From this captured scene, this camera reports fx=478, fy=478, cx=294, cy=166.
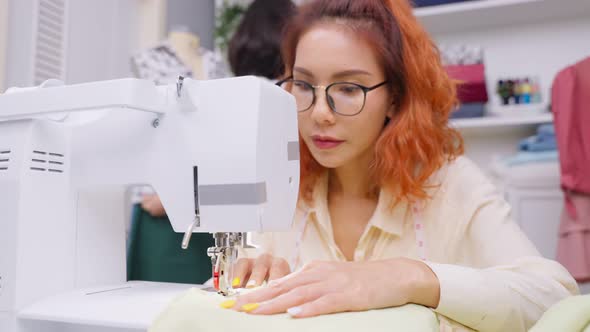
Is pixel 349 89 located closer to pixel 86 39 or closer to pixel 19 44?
pixel 19 44

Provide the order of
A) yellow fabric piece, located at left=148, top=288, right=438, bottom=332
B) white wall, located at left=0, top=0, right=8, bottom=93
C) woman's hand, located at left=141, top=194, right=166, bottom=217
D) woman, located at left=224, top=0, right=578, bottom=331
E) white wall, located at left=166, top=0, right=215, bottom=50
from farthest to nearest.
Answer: white wall, located at left=166, top=0, right=215, bottom=50 → woman's hand, located at left=141, top=194, right=166, bottom=217 → white wall, located at left=0, top=0, right=8, bottom=93 → woman, located at left=224, top=0, right=578, bottom=331 → yellow fabric piece, located at left=148, top=288, right=438, bottom=332

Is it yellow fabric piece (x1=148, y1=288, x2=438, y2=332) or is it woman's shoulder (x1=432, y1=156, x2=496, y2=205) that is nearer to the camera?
yellow fabric piece (x1=148, y1=288, x2=438, y2=332)

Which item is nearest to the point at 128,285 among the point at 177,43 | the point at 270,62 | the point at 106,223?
the point at 106,223

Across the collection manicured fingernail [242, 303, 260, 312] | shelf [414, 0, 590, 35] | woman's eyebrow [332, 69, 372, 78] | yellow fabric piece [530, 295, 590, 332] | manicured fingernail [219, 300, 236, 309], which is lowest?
yellow fabric piece [530, 295, 590, 332]

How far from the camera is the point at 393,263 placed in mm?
679

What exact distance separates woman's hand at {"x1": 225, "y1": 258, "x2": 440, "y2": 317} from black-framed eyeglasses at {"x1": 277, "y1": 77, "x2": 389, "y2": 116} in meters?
0.45

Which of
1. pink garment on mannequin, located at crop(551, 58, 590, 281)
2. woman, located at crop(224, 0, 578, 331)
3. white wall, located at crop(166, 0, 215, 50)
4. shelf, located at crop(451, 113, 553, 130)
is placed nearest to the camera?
woman, located at crop(224, 0, 578, 331)

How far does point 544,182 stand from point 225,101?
1.49 meters

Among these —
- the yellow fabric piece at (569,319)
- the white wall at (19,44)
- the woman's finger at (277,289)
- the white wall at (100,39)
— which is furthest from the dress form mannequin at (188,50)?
the yellow fabric piece at (569,319)

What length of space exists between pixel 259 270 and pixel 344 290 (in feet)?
1.03

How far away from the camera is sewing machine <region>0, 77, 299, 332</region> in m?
0.67

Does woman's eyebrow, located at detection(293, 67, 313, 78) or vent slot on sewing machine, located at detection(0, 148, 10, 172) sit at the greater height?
woman's eyebrow, located at detection(293, 67, 313, 78)

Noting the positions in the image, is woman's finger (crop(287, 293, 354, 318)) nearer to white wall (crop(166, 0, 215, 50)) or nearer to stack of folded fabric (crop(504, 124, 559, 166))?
stack of folded fabric (crop(504, 124, 559, 166))

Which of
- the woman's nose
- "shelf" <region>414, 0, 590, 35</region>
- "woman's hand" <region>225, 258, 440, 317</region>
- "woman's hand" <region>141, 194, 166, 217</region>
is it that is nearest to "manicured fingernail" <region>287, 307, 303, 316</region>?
"woman's hand" <region>225, 258, 440, 317</region>
